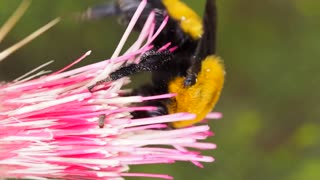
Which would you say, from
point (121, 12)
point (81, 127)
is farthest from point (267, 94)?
point (81, 127)

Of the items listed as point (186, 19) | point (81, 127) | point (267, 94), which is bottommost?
point (81, 127)

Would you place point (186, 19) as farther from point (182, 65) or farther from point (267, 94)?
point (267, 94)

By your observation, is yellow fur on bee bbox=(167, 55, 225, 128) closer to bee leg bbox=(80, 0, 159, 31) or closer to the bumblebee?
the bumblebee

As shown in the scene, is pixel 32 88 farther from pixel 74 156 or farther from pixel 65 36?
pixel 65 36

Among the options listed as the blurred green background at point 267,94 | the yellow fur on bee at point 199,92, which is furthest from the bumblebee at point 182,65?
the blurred green background at point 267,94

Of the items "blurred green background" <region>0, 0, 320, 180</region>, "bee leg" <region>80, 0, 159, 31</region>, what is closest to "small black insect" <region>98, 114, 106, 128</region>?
"bee leg" <region>80, 0, 159, 31</region>

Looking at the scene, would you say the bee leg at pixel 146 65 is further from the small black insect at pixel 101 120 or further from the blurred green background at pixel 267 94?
the blurred green background at pixel 267 94

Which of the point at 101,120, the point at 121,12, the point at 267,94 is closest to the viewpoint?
the point at 101,120
